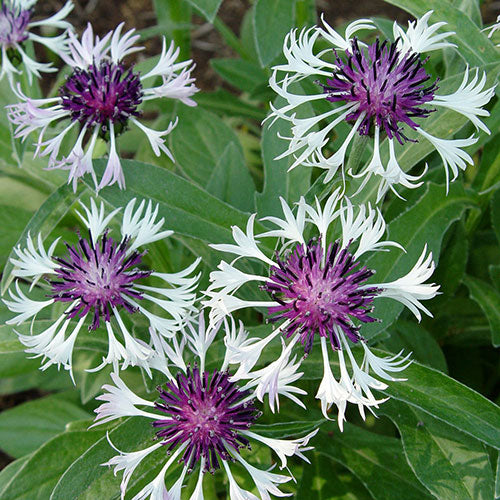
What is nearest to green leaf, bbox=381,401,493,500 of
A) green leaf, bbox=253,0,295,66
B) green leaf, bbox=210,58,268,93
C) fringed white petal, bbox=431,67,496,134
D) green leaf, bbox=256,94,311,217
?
green leaf, bbox=256,94,311,217

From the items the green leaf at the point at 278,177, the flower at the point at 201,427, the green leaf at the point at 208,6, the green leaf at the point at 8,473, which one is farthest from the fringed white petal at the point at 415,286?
the green leaf at the point at 8,473

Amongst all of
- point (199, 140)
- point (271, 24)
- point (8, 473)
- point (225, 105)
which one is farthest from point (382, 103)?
point (225, 105)

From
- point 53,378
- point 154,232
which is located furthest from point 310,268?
point 53,378

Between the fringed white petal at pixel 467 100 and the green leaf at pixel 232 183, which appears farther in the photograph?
the green leaf at pixel 232 183

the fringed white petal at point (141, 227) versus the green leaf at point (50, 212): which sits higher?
the fringed white petal at point (141, 227)

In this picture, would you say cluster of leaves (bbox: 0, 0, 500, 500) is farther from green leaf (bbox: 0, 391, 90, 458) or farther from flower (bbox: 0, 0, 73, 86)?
flower (bbox: 0, 0, 73, 86)

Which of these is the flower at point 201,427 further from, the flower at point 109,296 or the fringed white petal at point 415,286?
the fringed white petal at point 415,286
